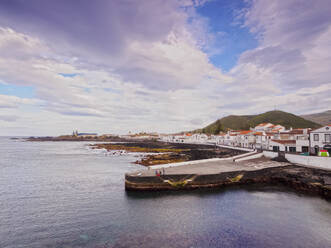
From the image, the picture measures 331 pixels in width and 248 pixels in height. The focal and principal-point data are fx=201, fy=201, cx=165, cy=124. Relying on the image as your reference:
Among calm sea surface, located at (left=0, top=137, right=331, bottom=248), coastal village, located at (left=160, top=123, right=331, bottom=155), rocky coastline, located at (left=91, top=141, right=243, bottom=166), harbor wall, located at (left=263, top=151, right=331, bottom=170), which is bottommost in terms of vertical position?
calm sea surface, located at (left=0, top=137, right=331, bottom=248)

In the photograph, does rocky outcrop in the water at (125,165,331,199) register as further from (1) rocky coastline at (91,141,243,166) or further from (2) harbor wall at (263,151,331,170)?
(1) rocky coastline at (91,141,243,166)

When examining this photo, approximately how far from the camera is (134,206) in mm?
20516

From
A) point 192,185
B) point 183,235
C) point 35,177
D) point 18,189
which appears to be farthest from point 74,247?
point 35,177

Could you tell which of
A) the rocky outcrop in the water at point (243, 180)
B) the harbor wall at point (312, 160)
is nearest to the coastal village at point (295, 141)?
the harbor wall at point (312, 160)

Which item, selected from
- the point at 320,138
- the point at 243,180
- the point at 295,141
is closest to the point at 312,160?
the point at 320,138

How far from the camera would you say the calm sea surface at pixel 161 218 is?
14047 millimetres

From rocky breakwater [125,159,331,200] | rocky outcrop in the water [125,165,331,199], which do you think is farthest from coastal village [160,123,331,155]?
rocky outcrop in the water [125,165,331,199]

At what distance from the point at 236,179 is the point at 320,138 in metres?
21.7

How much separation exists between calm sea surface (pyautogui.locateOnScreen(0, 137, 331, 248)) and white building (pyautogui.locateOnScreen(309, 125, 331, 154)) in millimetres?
19058

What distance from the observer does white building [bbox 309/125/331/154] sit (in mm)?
36406

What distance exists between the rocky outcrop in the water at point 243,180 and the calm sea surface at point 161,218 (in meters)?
1.53

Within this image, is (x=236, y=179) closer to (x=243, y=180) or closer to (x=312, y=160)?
(x=243, y=180)

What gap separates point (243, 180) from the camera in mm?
29219

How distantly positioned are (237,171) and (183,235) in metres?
17.4
